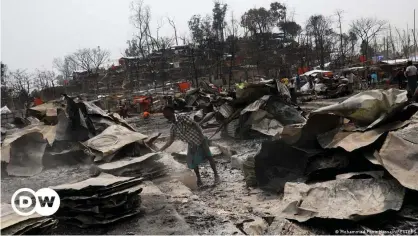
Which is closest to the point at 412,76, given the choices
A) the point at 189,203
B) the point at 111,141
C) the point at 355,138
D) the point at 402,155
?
the point at 355,138

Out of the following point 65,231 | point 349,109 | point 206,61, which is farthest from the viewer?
point 206,61

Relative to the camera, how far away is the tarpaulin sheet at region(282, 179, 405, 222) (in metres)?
3.12

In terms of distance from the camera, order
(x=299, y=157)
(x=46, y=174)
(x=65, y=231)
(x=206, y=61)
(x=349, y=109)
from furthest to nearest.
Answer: (x=206, y=61), (x=46, y=174), (x=299, y=157), (x=349, y=109), (x=65, y=231)

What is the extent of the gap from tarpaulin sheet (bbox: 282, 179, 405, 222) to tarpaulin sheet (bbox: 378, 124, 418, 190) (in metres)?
0.10

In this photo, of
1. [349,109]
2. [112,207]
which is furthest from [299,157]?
[112,207]

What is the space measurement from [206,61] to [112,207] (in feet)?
100

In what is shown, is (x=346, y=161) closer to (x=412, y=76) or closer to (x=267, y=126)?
(x=267, y=126)

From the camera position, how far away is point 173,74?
1460 inches

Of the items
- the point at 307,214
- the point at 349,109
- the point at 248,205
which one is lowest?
the point at 248,205

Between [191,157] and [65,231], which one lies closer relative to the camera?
[65,231]

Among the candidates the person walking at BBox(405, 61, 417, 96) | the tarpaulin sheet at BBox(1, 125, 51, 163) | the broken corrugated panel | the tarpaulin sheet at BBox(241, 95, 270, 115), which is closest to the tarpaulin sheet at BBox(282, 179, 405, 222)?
the tarpaulin sheet at BBox(241, 95, 270, 115)

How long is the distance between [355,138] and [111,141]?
4.27m

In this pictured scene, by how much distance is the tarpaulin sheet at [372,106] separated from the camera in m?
4.05

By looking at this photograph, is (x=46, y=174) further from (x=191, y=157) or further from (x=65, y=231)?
(x=65, y=231)
